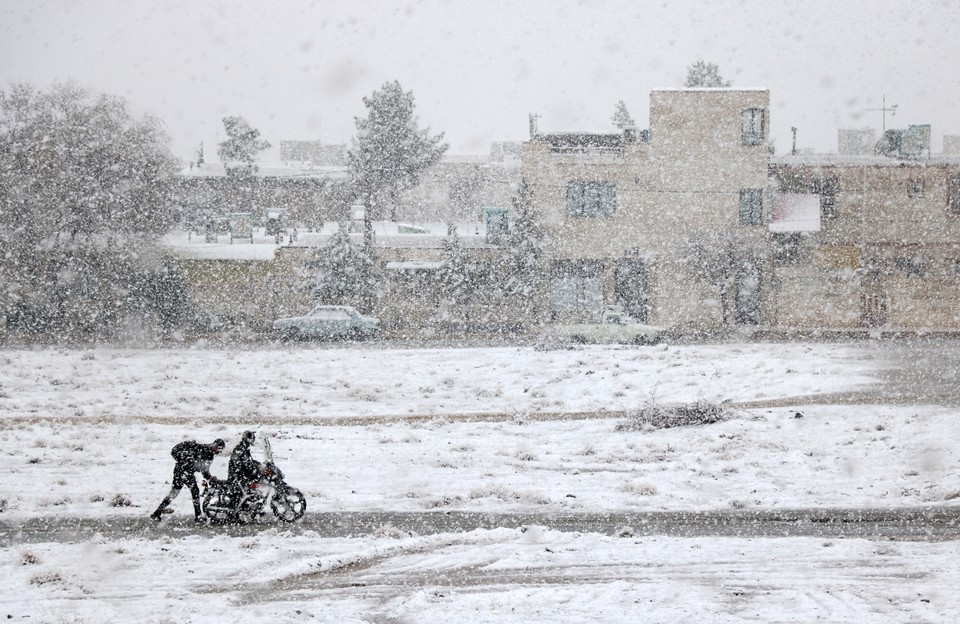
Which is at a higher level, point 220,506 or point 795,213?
point 795,213

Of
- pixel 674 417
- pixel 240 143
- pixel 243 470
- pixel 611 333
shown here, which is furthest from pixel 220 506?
pixel 240 143

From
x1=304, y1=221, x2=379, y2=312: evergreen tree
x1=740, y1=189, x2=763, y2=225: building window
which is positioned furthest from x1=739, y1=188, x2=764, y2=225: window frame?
x1=304, y1=221, x2=379, y2=312: evergreen tree

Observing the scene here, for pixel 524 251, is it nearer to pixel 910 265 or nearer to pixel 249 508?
pixel 910 265

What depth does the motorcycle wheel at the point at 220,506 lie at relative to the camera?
41.3 ft

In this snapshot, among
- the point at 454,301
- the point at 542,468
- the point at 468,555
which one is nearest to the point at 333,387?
the point at 542,468

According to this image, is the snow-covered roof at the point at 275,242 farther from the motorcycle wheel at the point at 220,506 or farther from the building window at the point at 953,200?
the motorcycle wheel at the point at 220,506

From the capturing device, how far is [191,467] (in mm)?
12750

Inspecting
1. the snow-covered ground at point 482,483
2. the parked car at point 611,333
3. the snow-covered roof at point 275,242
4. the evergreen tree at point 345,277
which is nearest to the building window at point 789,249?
the parked car at point 611,333

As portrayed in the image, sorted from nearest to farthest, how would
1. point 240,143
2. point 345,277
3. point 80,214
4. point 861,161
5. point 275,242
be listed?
point 80,214, point 345,277, point 861,161, point 275,242, point 240,143

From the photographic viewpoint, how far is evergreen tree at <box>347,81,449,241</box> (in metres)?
61.1

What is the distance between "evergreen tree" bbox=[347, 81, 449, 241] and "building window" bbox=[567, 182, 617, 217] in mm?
15190

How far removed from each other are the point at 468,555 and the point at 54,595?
4.18 meters

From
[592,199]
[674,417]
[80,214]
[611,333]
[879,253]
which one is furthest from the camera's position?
[592,199]

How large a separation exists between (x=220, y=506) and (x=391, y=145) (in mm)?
51093
